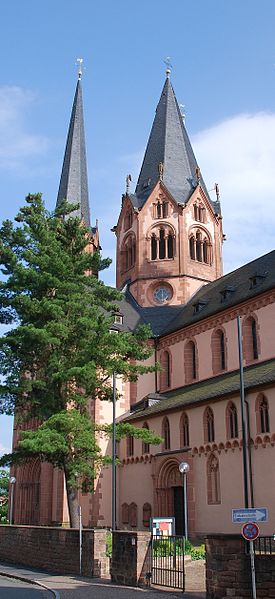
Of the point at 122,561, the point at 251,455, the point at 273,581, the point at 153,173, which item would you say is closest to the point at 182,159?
the point at 153,173

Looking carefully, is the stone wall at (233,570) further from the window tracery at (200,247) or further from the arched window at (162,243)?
the window tracery at (200,247)

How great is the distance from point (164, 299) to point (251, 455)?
20821 millimetres

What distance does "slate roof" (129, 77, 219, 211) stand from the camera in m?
51.8

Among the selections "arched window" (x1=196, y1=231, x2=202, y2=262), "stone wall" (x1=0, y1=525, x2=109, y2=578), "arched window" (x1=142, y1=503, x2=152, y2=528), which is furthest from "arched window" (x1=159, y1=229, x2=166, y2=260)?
"stone wall" (x1=0, y1=525, x2=109, y2=578)

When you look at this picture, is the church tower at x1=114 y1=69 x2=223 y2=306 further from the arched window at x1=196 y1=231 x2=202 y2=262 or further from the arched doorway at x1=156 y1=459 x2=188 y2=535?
the arched doorway at x1=156 y1=459 x2=188 y2=535

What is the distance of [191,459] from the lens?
33.1 meters

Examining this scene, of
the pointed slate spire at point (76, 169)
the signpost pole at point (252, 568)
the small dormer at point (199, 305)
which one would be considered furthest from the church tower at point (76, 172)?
the signpost pole at point (252, 568)

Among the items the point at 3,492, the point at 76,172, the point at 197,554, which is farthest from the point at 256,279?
the point at 3,492

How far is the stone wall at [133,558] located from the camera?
60.4ft

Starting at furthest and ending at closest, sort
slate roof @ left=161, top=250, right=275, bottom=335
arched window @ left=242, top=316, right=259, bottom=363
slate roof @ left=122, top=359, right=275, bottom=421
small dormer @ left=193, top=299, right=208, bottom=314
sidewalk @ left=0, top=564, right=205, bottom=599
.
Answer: small dormer @ left=193, top=299, right=208, bottom=314 < slate roof @ left=161, top=250, right=275, bottom=335 < arched window @ left=242, top=316, right=259, bottom=363 < slate roof @ left=122, top=359, right=275, bottom=421 < sidewalk @ left=0, top=564, right=205, bottom=599

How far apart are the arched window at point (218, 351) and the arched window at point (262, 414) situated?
894cm

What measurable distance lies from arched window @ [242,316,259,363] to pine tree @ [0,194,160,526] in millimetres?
7623

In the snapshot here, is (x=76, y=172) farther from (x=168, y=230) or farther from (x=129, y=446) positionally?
(x=129, y=446)

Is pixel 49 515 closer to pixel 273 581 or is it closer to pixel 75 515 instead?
pixel 75 515
